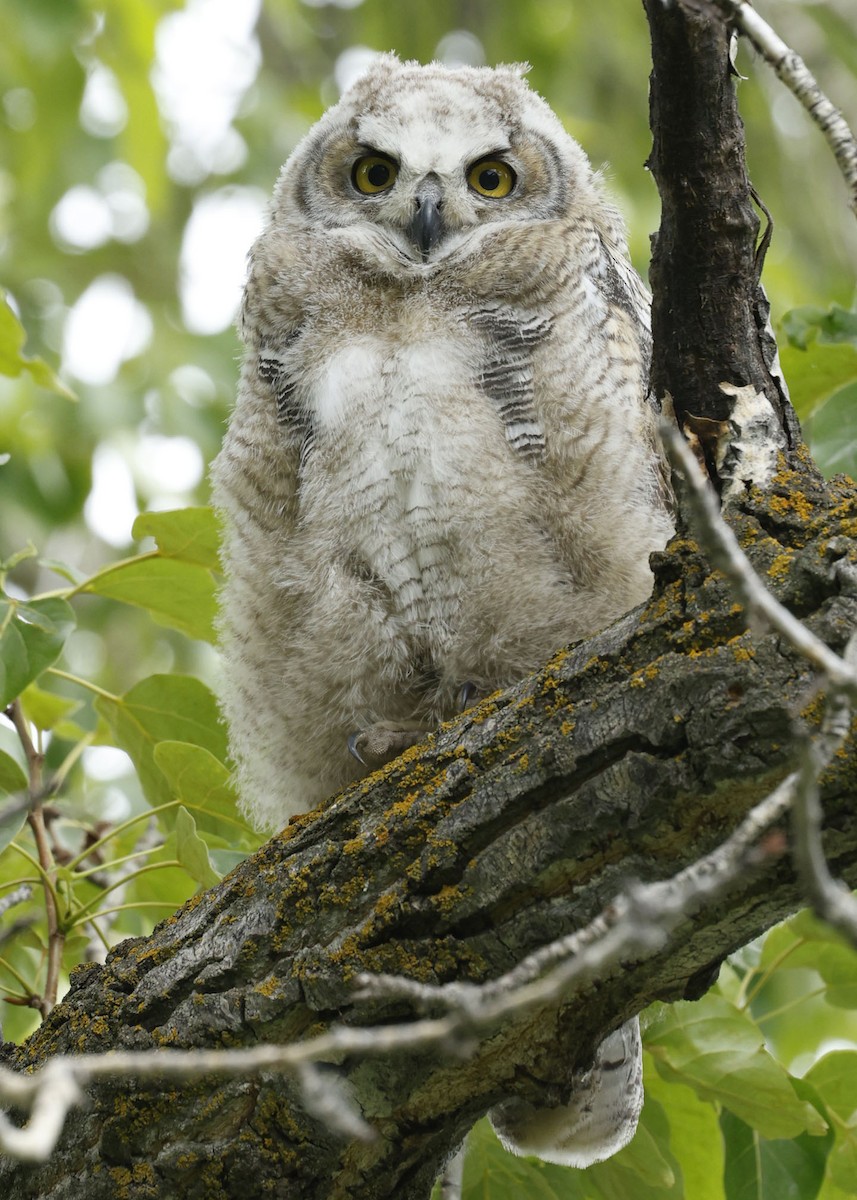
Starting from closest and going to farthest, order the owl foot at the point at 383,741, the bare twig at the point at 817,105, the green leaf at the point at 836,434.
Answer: the bare twig at the point at 817,105 → the green leaf at the point at 836,434 → the owl foot at the point at 383,741

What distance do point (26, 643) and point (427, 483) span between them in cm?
83

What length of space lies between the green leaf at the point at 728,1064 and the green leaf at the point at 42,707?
4.94 feet

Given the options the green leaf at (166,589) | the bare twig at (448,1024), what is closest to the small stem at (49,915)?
the green leaf at (166,589)

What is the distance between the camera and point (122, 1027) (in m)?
2.27

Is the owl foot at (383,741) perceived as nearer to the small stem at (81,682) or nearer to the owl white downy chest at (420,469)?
the owl white downy chest at (420,469)

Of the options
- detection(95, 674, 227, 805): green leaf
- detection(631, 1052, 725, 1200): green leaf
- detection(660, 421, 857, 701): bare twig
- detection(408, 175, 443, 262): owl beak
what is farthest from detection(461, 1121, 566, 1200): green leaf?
detection(408, 175, 443, 262): owl beak

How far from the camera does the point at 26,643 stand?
2533 millimetres

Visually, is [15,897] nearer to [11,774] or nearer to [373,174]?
[11,774]

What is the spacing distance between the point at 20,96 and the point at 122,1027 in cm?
517

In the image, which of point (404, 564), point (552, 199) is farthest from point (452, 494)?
point (552, 199)

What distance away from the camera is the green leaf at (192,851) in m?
2.49

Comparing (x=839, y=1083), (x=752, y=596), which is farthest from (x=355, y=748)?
(x=752, y=596)

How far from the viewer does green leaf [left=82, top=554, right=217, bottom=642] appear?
3.02m

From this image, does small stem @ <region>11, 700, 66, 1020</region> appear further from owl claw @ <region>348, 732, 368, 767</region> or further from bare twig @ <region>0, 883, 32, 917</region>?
owl claw @ <region>348, 732, 368, 767</region>
